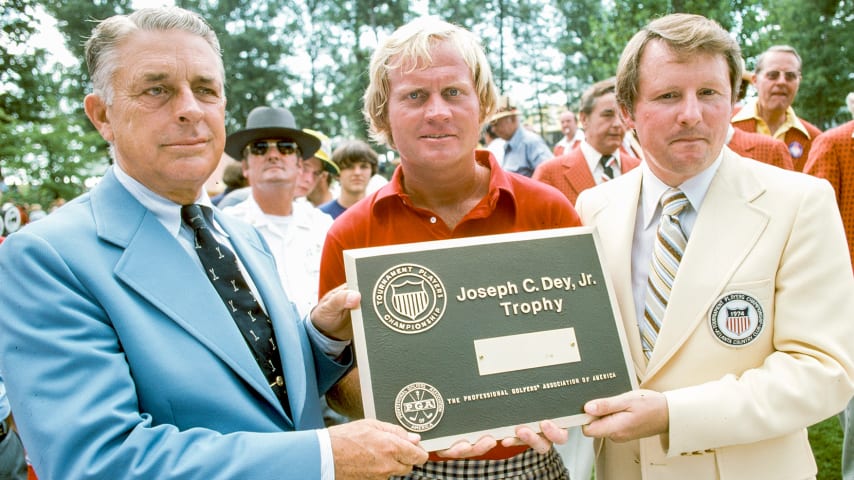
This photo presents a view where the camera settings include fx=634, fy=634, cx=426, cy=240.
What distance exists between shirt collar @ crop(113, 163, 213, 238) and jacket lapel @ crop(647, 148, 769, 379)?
1679mm

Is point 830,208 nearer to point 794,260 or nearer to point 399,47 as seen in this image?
point 794,260

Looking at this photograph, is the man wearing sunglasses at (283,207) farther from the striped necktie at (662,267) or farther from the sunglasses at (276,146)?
the striped necktie at (662,267)

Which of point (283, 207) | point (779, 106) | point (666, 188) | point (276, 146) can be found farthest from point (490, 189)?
point (779, 106)

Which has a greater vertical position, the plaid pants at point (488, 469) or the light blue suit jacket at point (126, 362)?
the light blue suit jacket at point (126, 362)

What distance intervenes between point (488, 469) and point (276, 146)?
359cm

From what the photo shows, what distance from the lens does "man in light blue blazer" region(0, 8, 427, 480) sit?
160 cm

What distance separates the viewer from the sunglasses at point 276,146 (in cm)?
516

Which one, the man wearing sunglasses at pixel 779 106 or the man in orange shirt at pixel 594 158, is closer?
the man in orange shirt at pixel 594 158

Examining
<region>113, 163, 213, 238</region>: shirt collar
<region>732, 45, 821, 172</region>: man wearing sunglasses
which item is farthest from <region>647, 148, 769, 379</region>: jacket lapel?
<region>732, 45, 821, 172</region>: man wearing sunglasses

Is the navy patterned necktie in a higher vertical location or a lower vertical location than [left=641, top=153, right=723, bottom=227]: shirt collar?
lower

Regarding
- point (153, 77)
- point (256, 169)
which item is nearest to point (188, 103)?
point (153, 77)

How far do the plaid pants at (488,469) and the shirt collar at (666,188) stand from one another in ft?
3.30

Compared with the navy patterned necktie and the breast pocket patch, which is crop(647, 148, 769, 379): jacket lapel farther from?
the navy patterned necktie

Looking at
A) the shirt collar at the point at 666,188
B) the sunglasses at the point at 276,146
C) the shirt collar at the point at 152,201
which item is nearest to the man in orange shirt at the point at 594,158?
the sunglasses at the point at 276,146
